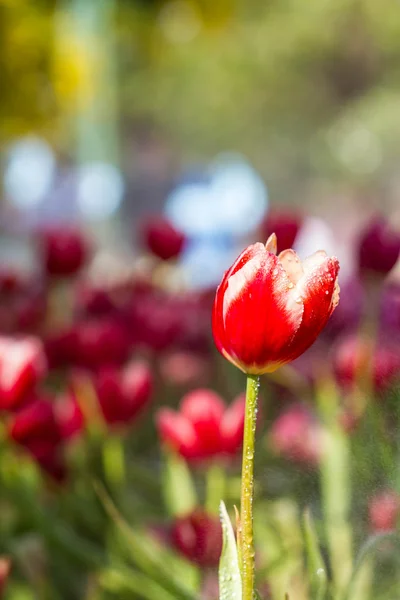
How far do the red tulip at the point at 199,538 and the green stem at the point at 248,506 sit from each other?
95mm

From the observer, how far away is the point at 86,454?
0.56m

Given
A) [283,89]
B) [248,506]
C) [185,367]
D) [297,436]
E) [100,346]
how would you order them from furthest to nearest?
[283,89], [185,367], [100,346], [297,436], [248,506]

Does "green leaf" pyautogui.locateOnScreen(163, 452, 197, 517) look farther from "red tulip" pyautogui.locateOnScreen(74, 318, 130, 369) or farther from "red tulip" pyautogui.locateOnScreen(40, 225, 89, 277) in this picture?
"red tulip" pyautogui.locateOnScreen(40, 225, 89, 277)

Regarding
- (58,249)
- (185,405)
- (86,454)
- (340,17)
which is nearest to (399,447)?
(185,405)

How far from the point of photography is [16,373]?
1.44 ft

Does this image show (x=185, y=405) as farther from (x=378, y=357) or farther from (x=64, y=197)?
(x=64, y=197)

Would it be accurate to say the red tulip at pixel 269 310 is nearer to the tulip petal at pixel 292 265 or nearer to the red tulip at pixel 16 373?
the tulip petal at pixel 292 265

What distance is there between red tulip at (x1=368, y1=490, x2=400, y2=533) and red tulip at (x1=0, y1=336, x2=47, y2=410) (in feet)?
0.71

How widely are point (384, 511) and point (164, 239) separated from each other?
49cm

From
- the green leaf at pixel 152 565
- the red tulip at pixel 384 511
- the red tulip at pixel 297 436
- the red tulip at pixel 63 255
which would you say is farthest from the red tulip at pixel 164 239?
the red tulip at pixel 384 511

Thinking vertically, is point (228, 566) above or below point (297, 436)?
above

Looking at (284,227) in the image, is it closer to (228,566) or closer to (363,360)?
(363,360)

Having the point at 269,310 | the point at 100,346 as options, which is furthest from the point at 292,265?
the point at 100,346

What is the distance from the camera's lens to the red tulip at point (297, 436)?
0.40 metres
